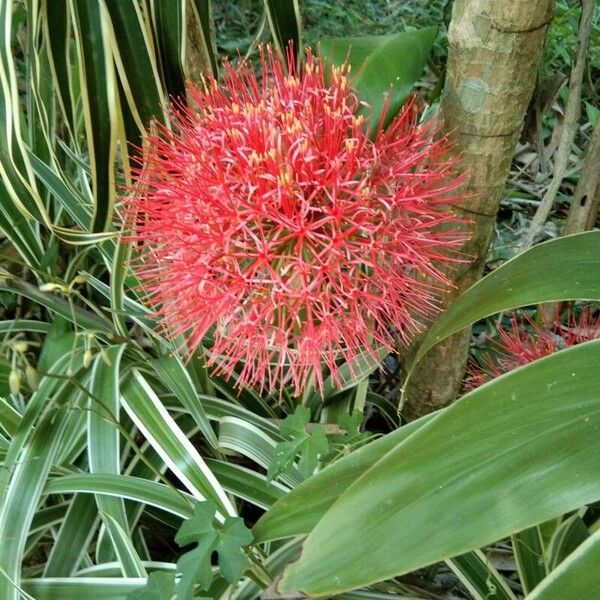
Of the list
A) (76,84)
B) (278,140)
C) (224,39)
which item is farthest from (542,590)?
(224,39)

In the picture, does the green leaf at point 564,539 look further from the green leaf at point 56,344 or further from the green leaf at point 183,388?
the green leaf at point 56,344

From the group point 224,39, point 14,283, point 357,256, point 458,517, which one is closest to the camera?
point 458,517

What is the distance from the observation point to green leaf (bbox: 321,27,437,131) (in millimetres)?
546

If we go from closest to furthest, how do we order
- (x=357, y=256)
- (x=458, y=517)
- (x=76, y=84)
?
1. (x=458, y=517)
2. (x=357, y=256)
3. (x=76, y=84)

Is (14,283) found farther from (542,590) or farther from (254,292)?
(542,590)

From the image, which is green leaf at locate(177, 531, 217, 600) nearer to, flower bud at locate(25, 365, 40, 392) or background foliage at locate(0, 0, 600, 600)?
background foliage at locate(0, 0, 600, 600)

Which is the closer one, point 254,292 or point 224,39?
point 254,292

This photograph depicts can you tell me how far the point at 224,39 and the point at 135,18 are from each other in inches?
56.5

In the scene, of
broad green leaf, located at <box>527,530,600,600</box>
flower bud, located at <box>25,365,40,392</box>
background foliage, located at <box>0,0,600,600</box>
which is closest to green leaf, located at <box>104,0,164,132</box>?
background foliage, located at <box>0,0,600,600</box>

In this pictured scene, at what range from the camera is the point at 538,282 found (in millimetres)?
488

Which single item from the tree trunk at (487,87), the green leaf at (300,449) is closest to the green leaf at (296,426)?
the green leaf at (300,449)

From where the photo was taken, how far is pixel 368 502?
38 centimetres

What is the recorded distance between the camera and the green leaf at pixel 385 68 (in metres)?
0.55

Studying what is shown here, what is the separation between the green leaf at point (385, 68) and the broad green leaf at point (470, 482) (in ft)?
0.84
